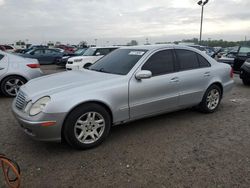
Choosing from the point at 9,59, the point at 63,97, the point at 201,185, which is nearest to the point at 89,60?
the point at 9,59

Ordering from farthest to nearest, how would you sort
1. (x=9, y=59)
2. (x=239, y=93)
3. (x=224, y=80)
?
(x=239, y=93) → (x=9, y=59) → (x=224, y=80)

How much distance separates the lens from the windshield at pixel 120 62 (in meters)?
4.31

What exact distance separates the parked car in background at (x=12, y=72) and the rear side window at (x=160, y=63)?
4329 millimetres

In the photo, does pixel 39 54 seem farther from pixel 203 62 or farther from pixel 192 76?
pixel 192 76

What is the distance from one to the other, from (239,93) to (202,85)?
10.5 ft

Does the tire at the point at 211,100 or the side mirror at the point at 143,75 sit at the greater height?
the side mirror at the point at 143,75

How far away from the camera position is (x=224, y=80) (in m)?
5.55

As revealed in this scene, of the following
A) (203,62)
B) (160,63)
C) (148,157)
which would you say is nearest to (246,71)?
(203,62)

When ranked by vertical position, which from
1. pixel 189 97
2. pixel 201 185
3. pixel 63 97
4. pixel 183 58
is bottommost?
pixel 201 185

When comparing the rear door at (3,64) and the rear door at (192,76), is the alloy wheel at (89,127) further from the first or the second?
the rear door at (3,64)

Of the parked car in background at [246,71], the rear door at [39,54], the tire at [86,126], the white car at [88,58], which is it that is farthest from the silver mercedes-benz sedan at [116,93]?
the rear door at [39,54]

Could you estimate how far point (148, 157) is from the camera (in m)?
3.45

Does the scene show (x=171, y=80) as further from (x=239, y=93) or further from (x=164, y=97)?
(x=239, y=93)

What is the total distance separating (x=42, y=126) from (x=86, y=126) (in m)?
0.64
